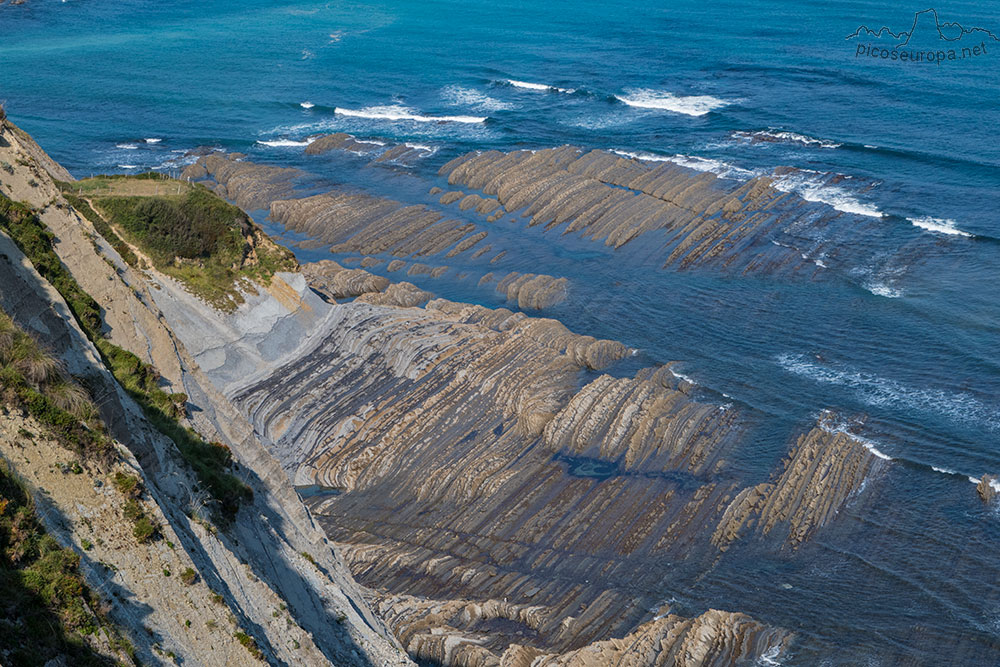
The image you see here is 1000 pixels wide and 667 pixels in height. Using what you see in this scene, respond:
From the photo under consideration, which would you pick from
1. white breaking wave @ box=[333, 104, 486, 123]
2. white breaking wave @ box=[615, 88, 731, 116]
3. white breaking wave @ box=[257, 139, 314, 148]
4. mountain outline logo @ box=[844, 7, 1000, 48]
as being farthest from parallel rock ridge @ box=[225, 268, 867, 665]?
mountain outline logo @ box=[844, 7, 1000, 48]

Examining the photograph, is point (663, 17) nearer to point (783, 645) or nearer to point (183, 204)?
point (183, 204)

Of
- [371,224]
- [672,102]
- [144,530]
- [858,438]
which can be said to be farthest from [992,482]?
[672,102]

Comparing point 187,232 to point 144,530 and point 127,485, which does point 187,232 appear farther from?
point 144,530

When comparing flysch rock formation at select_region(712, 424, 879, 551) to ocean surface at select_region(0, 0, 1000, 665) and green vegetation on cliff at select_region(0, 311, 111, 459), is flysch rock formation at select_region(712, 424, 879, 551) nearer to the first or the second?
ocean surface at select_region(0, 0, 1000, 665)

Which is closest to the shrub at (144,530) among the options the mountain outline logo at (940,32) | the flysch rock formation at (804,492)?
the flysch rock formation at (804,492)

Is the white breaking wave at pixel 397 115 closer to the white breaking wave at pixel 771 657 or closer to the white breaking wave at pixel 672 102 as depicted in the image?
the white breaking wave at pixel 672 102

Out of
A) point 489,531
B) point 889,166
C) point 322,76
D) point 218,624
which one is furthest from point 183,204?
point 322,76
